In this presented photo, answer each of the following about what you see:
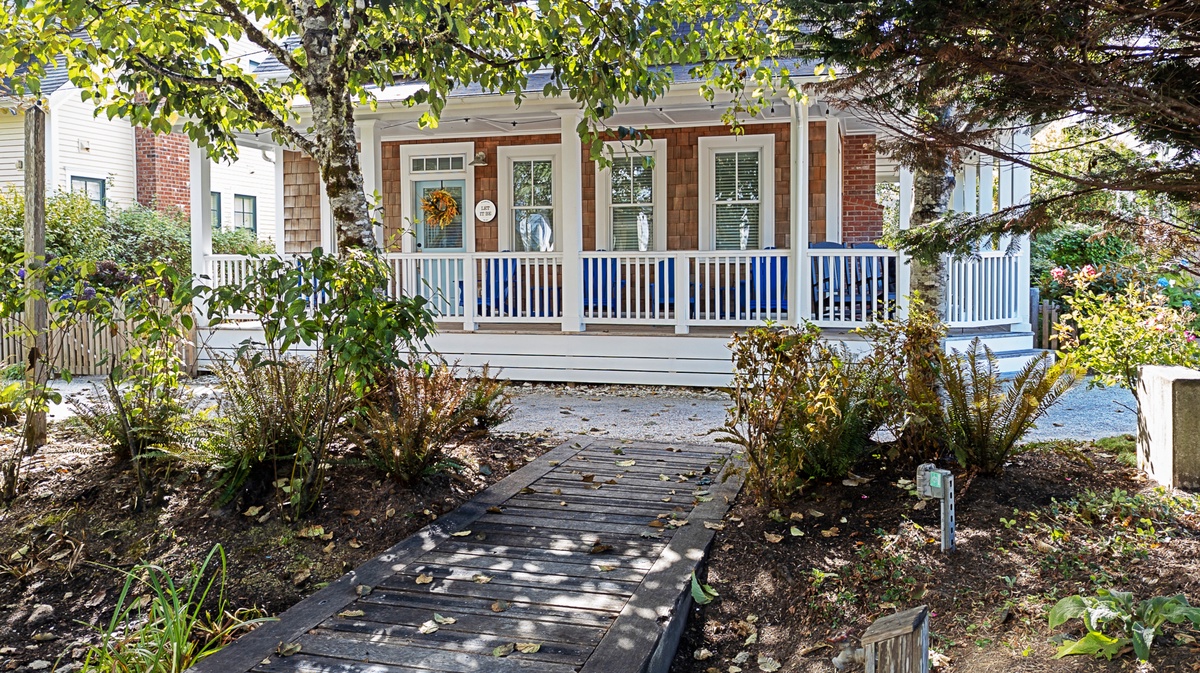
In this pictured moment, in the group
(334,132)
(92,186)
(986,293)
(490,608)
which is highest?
(92,186)

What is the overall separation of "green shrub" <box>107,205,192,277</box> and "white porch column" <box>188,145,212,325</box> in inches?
199

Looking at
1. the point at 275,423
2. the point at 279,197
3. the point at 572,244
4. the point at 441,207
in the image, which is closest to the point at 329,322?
the point at 275,423

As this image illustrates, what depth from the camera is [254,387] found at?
5117mm

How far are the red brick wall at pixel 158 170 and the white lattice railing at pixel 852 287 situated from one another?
15.2 metres

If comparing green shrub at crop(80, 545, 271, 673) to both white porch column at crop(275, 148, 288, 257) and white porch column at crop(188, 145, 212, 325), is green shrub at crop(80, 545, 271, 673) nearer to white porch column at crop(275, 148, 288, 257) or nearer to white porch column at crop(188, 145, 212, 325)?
white porch column at crop(188, 145, 212, 325)

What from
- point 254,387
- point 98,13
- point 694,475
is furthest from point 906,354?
point 98,13

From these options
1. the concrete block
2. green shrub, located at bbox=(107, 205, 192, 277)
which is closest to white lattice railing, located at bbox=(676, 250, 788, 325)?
the concrete block

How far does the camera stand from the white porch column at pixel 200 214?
1207cm

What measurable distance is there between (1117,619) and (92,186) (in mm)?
21207

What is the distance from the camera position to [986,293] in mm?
11000

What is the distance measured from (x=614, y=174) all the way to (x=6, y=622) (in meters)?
10.3

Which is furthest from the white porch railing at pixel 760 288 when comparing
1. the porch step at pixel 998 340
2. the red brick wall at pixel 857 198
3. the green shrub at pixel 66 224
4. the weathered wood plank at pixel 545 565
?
the weathered wood plank at pixel 545 565

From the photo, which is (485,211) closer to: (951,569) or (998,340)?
(998,340)

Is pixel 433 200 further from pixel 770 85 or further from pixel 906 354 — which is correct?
pixel 906 354
